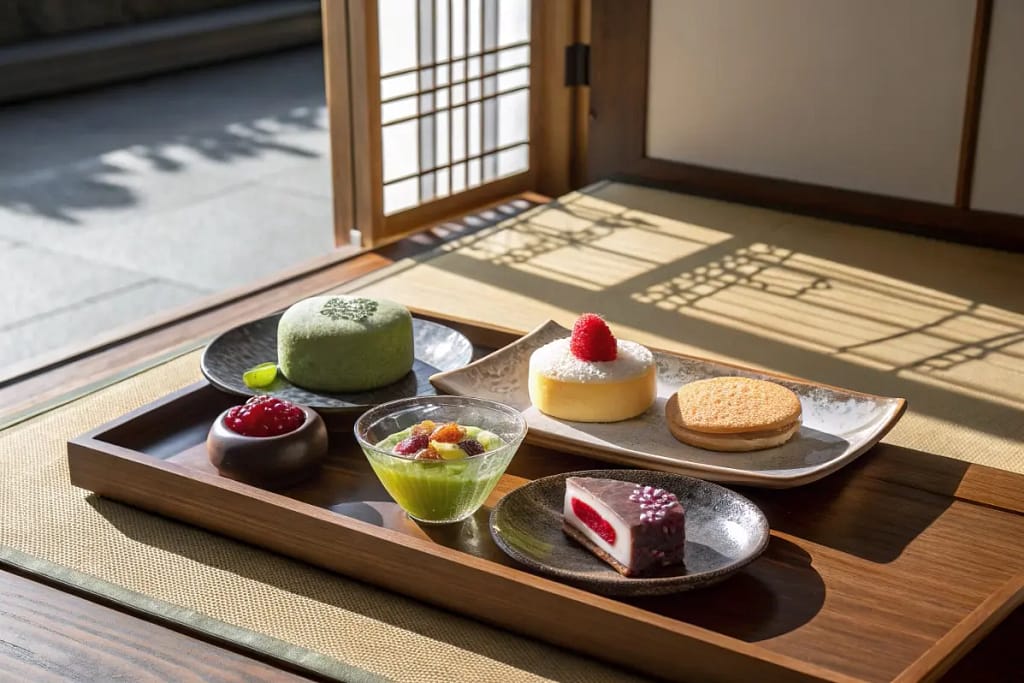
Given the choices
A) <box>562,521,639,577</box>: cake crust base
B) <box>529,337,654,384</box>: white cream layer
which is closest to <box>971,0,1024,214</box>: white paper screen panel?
<box>529,337,654,384</box>: white cream layer

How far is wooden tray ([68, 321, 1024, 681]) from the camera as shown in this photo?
4.48 feet

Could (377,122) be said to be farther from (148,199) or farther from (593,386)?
(593,386)

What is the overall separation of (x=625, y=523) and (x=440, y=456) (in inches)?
9.5

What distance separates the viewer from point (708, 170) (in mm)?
3908

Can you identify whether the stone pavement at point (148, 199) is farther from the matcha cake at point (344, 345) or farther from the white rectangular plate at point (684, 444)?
the white rectangular plate at point (684, 444)

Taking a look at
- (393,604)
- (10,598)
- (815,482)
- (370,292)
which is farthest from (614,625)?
(370,292)

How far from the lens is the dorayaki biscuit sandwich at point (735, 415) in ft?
5.66

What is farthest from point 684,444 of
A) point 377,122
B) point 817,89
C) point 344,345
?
point 817,89

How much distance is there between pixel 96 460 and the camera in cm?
182

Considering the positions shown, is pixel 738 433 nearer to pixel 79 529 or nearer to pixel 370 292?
pixel 79 529

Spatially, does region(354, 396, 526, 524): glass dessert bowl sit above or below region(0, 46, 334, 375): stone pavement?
above

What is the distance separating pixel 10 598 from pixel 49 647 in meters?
0.15

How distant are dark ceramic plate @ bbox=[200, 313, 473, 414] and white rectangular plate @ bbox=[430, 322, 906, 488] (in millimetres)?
81

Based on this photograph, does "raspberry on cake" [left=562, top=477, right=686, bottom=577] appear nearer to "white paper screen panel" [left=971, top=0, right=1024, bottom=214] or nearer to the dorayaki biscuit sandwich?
the dorayaki biscuit sandwich
